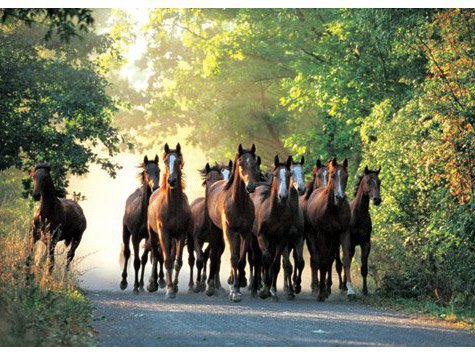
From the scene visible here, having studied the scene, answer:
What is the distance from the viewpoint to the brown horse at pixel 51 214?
59.1 feet

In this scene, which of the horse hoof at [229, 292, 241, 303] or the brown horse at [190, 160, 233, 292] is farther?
the brown horse at [190, 160, 233, 292]

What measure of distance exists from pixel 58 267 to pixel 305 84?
39.6 feet

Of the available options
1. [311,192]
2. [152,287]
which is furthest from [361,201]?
[152,287]

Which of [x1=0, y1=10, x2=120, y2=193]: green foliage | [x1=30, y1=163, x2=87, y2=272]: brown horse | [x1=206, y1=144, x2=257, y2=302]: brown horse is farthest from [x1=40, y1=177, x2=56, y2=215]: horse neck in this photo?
[x1=206, y1=144, x2=257, y2=302]: brown horse

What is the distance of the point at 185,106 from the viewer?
25.1 meters

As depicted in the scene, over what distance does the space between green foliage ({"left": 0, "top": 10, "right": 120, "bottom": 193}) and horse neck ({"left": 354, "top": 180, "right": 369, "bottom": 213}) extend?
5101 mm

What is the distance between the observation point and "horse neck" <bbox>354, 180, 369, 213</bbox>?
64.6ft

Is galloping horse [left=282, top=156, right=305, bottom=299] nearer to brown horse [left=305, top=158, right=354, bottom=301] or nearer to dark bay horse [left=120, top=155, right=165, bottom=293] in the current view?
brown horse [left=305, top=158, right=354, bottom=301]

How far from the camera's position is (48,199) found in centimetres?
1834

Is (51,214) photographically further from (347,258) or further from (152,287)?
Answer: (347,258)

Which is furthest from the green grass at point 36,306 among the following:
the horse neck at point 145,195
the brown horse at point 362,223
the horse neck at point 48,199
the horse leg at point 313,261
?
the brown horse at point 362,223

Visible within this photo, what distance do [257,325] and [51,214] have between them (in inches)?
253

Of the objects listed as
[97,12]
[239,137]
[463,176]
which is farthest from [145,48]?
[463,176]

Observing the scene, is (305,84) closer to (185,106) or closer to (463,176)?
(185,106)
